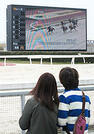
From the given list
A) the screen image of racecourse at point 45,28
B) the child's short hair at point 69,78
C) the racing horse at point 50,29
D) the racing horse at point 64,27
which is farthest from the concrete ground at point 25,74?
the racing horse at point 64,27

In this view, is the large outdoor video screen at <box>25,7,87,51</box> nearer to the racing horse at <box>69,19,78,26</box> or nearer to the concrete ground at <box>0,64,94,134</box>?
the racing horse at <box>69,19,78,26</box>

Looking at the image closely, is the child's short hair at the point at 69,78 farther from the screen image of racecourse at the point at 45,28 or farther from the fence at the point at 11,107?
the screen image of racecourse at the point at 45,28

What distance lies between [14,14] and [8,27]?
1.22m

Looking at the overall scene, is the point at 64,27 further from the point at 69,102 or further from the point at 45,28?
the point at 69,102

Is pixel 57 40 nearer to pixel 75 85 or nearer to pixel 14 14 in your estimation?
pixel 14 14

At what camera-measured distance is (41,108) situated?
2.37 meters

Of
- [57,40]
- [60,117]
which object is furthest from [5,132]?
[57,40]

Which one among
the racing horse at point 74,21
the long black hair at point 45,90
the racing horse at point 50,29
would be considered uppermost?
the racing horse at point 74,21

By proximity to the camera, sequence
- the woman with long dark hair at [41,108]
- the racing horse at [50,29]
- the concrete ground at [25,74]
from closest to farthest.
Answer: the woman with long dark hair at [41,108] < the concrete ground at [25,74] < the racing horse at [50,29]

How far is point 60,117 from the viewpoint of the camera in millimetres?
2473

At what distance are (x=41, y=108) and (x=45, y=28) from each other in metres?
23.8

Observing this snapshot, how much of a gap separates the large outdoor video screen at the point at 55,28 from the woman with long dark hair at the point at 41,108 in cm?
2267

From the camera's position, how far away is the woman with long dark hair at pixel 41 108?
236 centimetres

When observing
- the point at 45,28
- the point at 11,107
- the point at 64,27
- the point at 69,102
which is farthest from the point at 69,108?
the point at 64,27
